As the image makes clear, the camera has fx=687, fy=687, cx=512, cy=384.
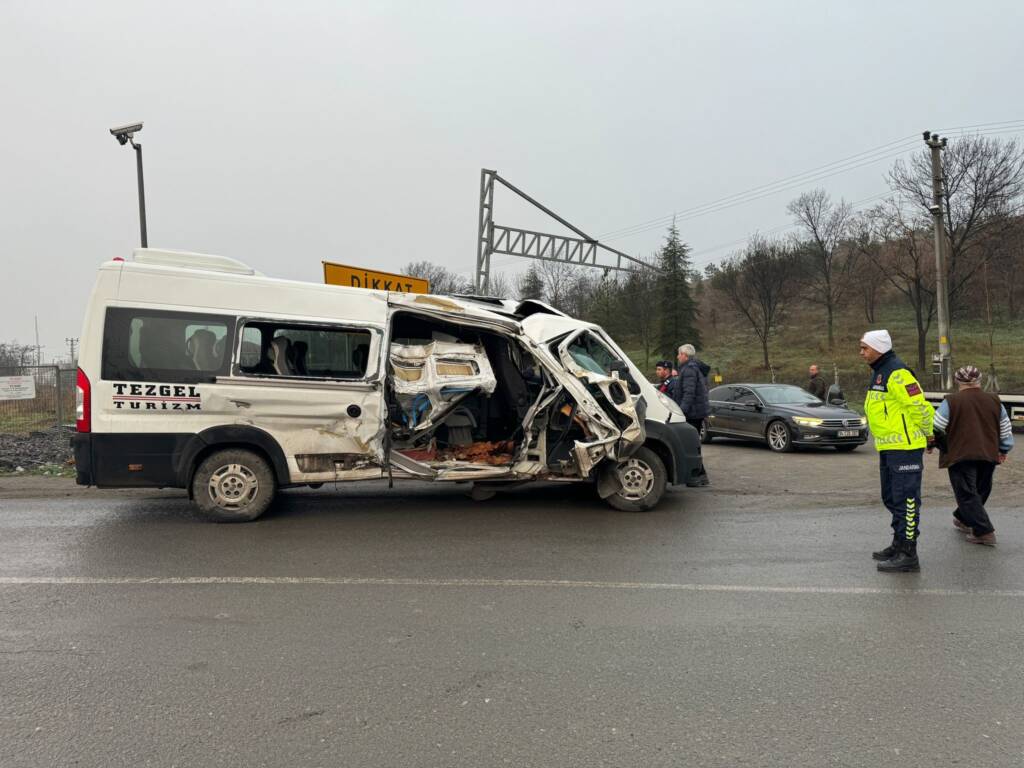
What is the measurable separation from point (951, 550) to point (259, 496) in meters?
6.28

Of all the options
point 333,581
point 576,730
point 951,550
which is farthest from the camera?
point 951,550

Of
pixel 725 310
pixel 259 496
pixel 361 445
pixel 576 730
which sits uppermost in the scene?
pixel 725 310

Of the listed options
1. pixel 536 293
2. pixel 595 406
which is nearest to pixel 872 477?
pixel 595 406

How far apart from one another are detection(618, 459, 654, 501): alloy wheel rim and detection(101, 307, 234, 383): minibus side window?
13.8ft

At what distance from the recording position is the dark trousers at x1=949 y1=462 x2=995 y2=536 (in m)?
5.90

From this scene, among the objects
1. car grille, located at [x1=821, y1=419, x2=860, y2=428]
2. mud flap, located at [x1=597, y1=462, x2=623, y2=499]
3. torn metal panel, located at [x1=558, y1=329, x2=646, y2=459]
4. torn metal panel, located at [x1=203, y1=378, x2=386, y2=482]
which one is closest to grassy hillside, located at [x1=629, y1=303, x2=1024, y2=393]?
car grille, located at [x1=821, y1=419, x2=860, y2=428]

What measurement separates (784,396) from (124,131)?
14.2 m

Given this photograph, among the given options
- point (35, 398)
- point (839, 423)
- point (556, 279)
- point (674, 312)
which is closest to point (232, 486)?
point (839, 423)

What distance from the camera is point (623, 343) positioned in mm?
41000

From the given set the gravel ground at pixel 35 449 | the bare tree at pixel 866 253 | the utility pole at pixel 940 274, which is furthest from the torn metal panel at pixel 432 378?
the bare tree at pixel 866 253

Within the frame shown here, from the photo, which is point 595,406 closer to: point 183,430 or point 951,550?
point 951,550

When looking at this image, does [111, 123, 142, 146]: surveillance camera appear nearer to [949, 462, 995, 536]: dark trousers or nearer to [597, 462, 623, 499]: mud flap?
[597, 462, 623, 499]: mud flap

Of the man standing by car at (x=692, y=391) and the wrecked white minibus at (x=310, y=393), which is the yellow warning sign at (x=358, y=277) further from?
the man standing by car at (x=692, y=391)

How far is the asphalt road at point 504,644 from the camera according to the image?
289 cm
